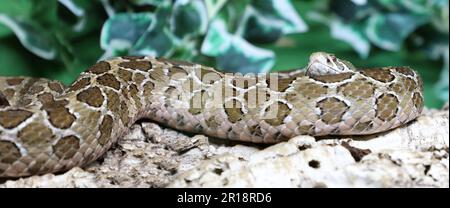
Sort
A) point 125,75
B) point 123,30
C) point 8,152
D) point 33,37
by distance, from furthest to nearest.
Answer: point 123,30 < point 33,37 < point 125,75 < point 8,152

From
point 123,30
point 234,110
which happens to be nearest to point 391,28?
point 234,110

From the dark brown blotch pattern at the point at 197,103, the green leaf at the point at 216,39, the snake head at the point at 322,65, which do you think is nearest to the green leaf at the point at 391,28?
the green leaf at the point at 216,39

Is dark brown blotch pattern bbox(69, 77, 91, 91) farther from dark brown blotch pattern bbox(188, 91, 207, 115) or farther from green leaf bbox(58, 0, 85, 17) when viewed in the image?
green leaf bbox(58, 0, 85, 17)

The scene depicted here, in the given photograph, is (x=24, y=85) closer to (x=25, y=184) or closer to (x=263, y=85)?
(x=25, y=184)

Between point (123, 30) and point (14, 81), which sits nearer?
point (14, 81)

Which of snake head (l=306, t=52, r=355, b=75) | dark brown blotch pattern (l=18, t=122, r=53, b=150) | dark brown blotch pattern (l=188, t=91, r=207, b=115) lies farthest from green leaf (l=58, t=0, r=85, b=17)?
snake head (l=306, t=52, r=355, b=75)

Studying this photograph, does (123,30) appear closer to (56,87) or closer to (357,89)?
(56,87)

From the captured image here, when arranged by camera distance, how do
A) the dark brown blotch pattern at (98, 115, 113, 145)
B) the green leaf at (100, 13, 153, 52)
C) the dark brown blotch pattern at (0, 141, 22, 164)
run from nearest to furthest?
the dark brown blotch pattern at (0, 141, 22, 164), the dark brown blotch pattern at (98, 115, 113, 145), the green leaf at (100, 13, 153, 52)
